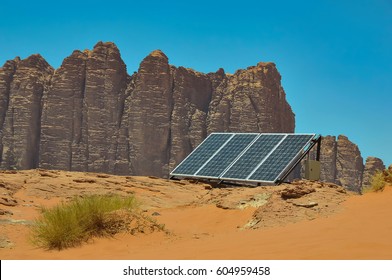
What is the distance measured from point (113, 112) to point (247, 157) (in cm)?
5922

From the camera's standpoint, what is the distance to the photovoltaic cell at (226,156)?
62.7 feet

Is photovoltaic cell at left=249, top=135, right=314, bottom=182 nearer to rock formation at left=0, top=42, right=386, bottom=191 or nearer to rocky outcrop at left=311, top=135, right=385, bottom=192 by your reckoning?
rock formation at left=0, top=42, right=386, bottom=191

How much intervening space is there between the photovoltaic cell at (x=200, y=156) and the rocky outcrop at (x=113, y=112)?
51.6m

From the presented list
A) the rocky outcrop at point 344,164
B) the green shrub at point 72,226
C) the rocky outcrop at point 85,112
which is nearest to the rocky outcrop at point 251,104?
the rocky outcrop at point 344,164

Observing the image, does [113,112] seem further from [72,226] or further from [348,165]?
[72,226]

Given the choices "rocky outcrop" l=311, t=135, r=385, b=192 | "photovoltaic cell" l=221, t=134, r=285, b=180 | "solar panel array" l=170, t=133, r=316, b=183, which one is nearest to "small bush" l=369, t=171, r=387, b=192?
"solar panel array" l=170, t=133, r=316, b=183

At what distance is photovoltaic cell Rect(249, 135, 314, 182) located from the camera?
56.6ft

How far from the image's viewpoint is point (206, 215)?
40.8ft

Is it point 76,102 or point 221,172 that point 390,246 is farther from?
point 76,102

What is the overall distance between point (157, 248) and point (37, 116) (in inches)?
2841

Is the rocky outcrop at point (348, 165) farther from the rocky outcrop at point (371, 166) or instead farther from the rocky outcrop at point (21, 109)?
the rocky outcrop at point (21, 109)

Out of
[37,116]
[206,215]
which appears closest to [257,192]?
[206,215]

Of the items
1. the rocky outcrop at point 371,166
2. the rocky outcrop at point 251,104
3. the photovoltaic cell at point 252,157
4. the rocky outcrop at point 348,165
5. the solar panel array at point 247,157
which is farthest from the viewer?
the rocky outcrop at point 348,165

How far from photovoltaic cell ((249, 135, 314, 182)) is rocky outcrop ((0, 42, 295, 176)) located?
180 feet
